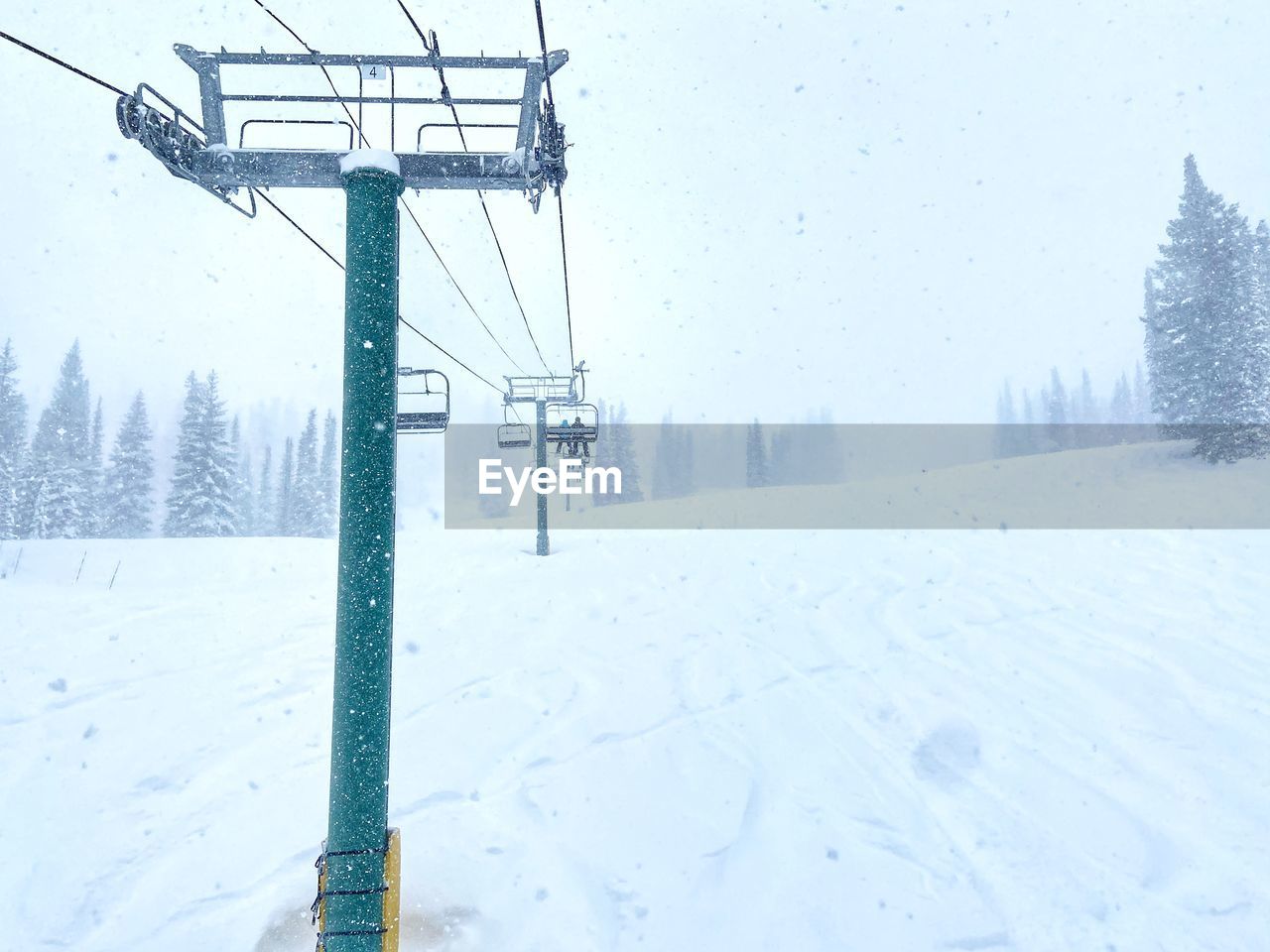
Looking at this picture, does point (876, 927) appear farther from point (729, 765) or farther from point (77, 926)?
point (77, 926)

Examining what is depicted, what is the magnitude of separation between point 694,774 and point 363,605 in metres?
3.88

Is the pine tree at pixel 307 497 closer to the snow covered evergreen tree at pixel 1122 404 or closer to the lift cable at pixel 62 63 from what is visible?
the lift cable at pixel 62 63

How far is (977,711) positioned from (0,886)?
8.72 meters

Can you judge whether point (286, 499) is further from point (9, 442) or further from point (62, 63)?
point (62, 63)

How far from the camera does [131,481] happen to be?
3694 cm

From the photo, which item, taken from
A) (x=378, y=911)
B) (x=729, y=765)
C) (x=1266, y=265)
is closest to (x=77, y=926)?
(x=378, y=911)

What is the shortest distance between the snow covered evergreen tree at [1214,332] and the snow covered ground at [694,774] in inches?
685

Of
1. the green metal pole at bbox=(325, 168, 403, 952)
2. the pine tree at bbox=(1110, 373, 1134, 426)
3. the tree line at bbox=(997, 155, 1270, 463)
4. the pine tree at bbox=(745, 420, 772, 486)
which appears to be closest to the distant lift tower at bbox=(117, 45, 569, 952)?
the green metal pole at bbox=(325, 168, 403, 952)

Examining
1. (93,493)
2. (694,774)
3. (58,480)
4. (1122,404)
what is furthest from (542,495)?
(1122,404)

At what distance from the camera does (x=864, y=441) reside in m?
92.6

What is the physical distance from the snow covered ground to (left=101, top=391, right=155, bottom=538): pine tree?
31.7 m

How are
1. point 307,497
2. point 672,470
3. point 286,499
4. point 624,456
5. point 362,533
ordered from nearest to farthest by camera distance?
point 362,533
point 307,497
point 286,499
point 624,456
point 672,470

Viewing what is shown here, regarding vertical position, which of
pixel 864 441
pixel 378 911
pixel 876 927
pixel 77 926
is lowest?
pixel 876 927

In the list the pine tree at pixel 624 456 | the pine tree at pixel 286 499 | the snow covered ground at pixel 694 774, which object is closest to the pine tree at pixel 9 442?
the pine tree at pixel 286 499
